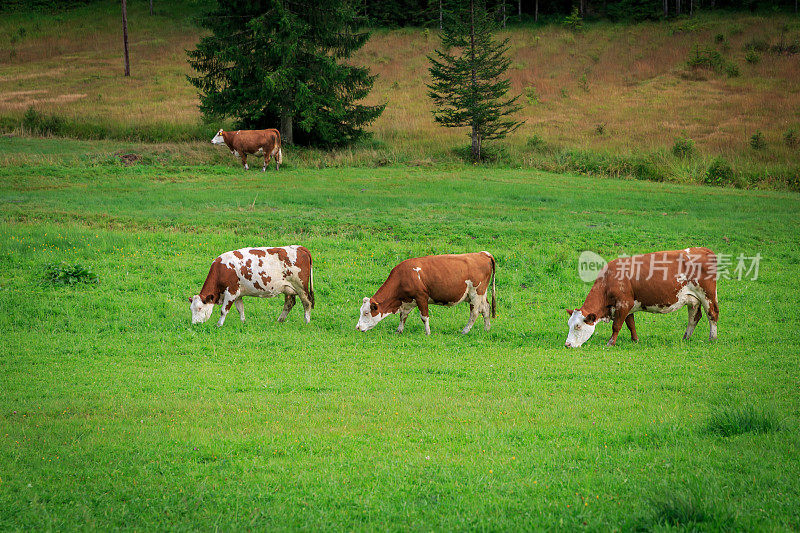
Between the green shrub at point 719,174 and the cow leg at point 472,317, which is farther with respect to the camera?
the green shrub at point 719,174

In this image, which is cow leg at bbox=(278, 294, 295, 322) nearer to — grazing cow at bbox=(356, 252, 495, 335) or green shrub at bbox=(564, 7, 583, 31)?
grazing cow at bbox=(356, 252, 495, 335)

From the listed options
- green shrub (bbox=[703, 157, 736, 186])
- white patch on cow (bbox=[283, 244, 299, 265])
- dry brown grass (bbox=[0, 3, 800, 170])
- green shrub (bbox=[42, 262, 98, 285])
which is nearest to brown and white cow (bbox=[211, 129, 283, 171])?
dry brown grass (bbox=[0, 3, 800, 170])

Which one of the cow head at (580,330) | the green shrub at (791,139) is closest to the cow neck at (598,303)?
the cow head at (580,330)

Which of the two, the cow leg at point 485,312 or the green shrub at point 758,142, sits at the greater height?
the green shrub at point 758,142

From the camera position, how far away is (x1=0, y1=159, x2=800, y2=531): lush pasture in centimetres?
674

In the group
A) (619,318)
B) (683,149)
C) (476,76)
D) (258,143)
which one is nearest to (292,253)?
(619,318)

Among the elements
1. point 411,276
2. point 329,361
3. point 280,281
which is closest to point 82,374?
point 329,361

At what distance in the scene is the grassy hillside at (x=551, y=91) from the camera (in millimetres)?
40344

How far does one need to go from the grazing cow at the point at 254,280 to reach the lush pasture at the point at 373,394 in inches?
22.2

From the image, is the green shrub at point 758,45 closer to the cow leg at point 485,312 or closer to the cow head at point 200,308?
the cow leg at point 485,312

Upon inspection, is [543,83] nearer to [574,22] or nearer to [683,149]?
[574,22]

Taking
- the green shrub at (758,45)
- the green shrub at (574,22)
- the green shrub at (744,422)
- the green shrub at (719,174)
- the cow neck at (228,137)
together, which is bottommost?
the green shrub at (744,422)

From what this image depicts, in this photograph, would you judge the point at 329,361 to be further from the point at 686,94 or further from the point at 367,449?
the point at 686,94

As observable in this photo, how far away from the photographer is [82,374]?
11633 millimetres
